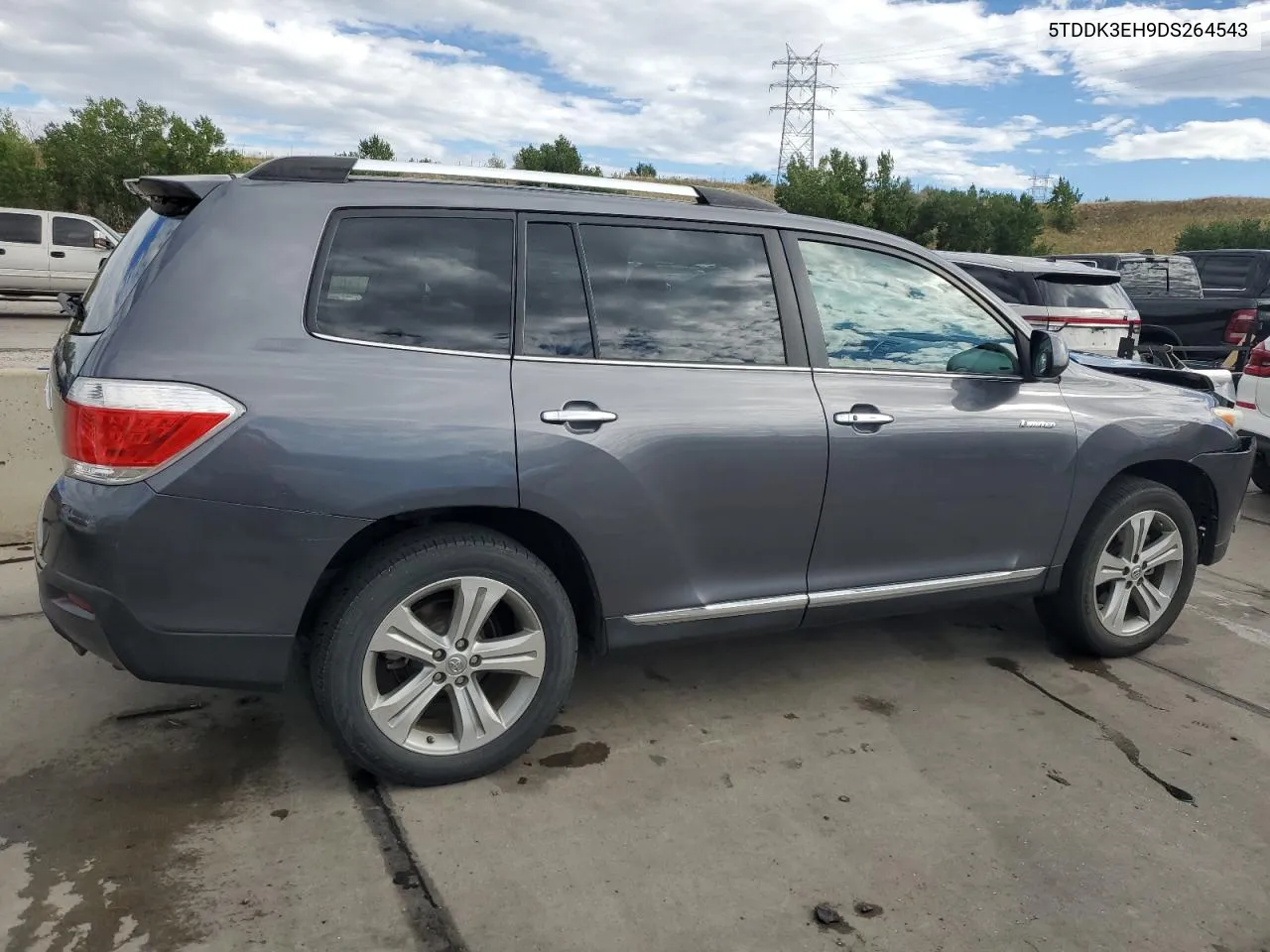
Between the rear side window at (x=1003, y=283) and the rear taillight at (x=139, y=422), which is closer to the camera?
the rear taillight at (x=139, y=422)

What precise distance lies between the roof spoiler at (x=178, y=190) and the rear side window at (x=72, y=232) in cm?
1755

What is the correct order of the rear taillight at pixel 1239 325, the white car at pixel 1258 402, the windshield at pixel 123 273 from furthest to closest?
the rear taillight at pixel 1239 325 < the white car at pixel 1258 402 < the windshield at pixel 123 273

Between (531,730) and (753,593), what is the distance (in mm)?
867

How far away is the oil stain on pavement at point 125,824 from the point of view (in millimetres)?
2314

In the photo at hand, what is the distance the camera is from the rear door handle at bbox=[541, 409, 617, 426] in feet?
9.50

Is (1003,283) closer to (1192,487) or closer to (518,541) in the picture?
(1192,487)

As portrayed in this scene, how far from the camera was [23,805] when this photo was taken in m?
2.80

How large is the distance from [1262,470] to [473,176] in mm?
6524

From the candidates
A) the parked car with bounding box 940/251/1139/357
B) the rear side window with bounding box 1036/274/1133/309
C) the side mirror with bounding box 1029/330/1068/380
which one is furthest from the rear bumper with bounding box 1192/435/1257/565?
the rear side window with bounding box 1036/274/1133/309

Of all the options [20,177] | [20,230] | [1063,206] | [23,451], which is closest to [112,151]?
[20,177]

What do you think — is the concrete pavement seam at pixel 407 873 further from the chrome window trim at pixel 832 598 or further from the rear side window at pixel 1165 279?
the rear side window at pixel 1165 279

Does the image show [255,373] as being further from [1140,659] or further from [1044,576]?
[1140,659]

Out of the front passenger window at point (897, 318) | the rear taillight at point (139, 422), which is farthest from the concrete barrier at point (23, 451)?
the front passenger window at point (897, 318)

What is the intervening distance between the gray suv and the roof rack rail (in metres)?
0.02
